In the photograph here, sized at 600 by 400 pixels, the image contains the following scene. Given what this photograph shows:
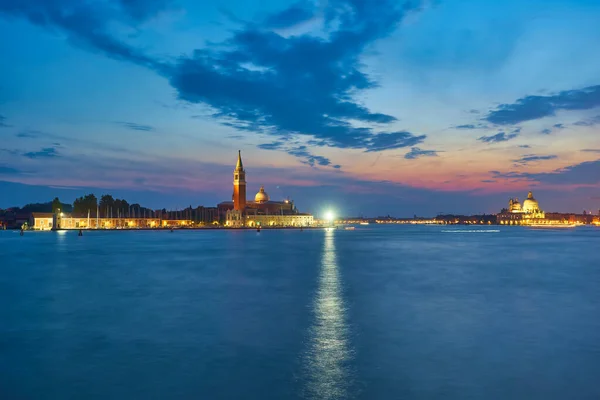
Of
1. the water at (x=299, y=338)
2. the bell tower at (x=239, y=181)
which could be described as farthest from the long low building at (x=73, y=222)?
the water at (x=299, y=338)

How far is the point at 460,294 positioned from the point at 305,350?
14627mm

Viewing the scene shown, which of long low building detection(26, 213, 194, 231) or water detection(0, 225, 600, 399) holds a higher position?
long low building detection(26, 213, 194, 231)

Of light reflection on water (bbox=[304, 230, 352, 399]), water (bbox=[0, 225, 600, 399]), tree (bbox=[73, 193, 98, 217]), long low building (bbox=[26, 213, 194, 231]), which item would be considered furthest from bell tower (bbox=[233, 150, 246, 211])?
light reflection on water (bbox=[304, 230, 352, 399])

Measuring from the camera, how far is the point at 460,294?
90.0ft

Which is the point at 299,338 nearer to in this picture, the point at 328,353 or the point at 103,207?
the point at 328,353

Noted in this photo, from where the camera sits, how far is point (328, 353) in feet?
48.5

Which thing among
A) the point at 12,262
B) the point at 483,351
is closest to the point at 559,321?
the point at 483,351

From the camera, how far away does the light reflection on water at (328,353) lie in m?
11.7

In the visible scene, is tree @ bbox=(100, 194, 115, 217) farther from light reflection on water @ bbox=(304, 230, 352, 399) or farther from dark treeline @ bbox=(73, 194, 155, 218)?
light reflection on water @ bbox=(304, 230, 352, 399)

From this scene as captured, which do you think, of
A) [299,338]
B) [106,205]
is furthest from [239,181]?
[299,338]

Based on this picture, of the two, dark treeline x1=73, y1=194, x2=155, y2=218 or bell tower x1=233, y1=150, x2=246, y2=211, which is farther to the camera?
bell tower x1=233, y1=150, x2=246, y2=211

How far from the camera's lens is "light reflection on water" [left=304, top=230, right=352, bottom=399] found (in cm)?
1173

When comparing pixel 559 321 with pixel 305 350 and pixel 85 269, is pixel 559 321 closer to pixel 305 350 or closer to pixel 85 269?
pixel 305 350

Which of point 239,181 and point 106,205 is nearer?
point 106,205
